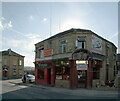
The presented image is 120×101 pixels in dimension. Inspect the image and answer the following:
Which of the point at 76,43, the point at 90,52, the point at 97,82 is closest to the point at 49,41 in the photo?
the point at 76,43

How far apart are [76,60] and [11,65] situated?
97.8 feet

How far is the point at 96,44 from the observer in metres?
16.9

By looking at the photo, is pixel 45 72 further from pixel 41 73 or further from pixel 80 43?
pixel 80 43

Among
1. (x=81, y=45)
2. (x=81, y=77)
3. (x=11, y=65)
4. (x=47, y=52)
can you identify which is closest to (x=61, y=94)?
(x=81, y=77)

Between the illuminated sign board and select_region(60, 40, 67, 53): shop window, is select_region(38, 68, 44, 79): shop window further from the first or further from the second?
select_region(60, 40, 67, 53): shop window

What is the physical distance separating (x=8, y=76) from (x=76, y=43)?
3061 cm

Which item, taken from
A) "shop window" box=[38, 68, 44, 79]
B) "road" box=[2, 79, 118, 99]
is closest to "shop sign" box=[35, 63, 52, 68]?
"shop window" box=[38, 68, 44, 79]

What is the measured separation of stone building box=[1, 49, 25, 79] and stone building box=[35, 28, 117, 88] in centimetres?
2217

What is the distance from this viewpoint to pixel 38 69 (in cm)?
2242

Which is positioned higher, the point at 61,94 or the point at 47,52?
the point at 47,52

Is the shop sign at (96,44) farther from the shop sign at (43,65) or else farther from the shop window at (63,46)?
the shop sign at (43,65)

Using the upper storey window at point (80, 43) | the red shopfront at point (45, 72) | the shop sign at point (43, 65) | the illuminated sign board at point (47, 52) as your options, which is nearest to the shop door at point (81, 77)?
the upper storey window at point (80, 43)

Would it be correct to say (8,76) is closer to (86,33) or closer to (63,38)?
(63,38)

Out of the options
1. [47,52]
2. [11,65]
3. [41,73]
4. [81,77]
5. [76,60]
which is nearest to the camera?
[76,60]
